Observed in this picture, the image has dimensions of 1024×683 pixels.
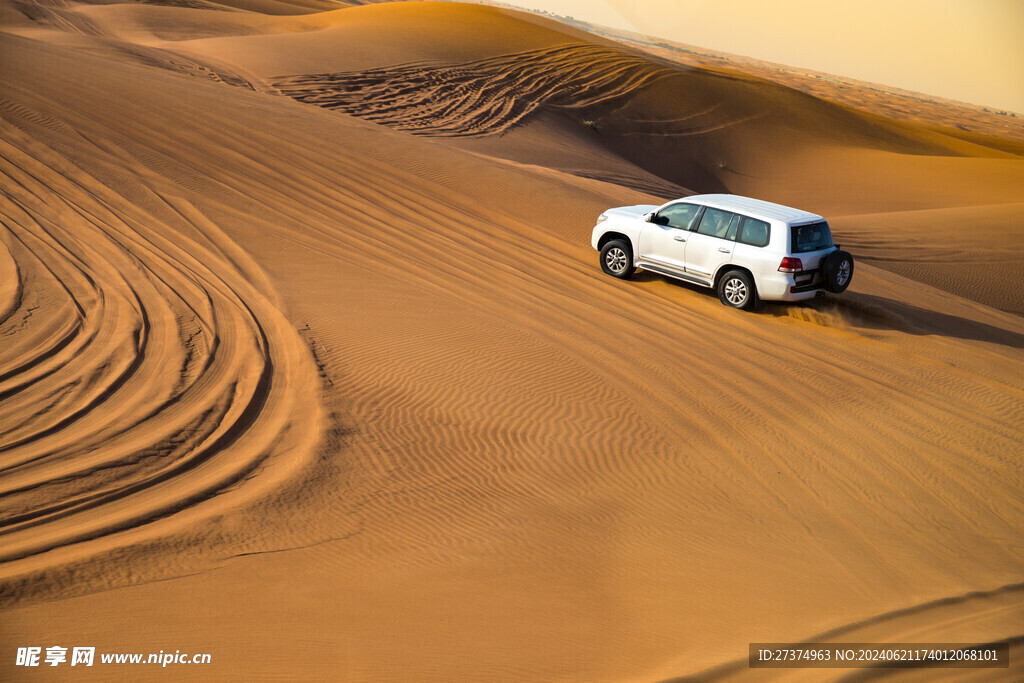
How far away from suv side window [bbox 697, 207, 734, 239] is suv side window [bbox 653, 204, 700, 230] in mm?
208

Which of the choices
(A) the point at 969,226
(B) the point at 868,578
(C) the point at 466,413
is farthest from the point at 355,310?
(A) the point at 969,226

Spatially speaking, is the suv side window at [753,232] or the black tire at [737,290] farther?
the black tire at [737,290]

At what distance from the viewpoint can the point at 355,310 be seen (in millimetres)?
9867

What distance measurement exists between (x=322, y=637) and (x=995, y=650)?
4.25 meters

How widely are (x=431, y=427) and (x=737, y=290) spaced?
6.52 m

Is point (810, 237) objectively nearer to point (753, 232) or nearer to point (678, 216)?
point (753, 232)

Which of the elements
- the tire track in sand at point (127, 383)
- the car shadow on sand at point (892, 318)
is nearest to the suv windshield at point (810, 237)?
the car shadow on sand at point (892, 318)

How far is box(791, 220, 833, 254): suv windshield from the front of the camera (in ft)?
37.7

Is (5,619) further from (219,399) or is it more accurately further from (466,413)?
(466,413)

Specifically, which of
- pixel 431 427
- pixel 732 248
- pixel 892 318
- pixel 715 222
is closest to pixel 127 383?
pixel 431 427

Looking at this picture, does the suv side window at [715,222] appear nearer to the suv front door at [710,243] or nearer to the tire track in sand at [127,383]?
the suv front door at [710,243]

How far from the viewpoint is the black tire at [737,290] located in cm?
1187

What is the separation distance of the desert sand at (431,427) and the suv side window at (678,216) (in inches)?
45.9

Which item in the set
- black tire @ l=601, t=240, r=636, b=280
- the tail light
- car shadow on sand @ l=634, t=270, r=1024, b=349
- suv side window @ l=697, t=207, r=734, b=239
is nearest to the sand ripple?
black tire @ l=601, t=240, r=636, b=280
